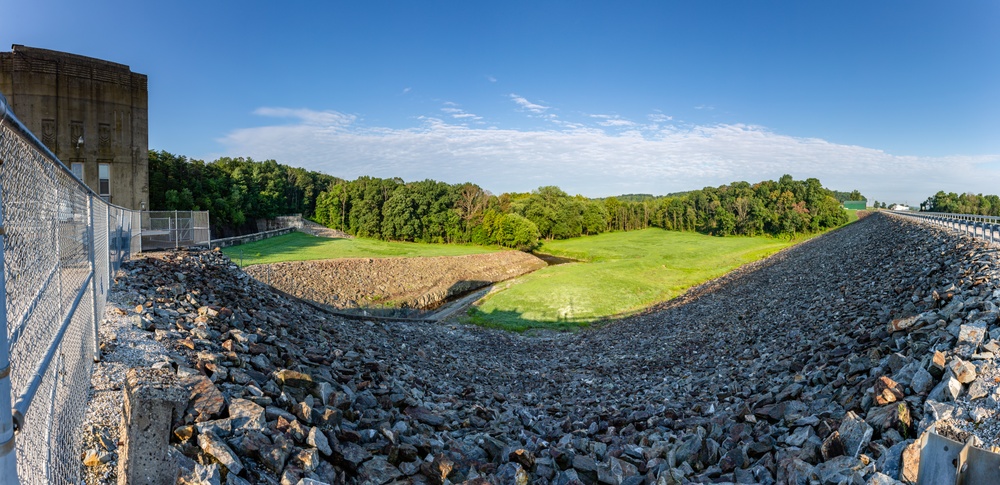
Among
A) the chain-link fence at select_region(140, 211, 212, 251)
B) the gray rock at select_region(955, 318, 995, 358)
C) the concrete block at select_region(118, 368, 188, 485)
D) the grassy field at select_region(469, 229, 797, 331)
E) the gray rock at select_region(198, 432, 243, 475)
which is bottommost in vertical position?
the grassy field at select_region(469, 229, 797, 331)

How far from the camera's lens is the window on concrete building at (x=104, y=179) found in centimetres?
2714

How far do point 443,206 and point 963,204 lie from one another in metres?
92.5

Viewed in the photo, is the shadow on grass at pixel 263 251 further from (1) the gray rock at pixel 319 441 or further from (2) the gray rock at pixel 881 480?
(2) the gray rock at pixel 881 480

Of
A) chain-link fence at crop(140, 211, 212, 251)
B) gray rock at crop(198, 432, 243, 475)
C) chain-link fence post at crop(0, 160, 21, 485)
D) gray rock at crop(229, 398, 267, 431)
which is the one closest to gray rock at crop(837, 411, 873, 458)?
gray rock at crop(198, 432, 243, 475)

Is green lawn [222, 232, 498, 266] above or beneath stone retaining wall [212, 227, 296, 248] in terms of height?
beneath

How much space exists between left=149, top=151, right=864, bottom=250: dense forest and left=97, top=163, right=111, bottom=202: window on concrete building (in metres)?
22.9

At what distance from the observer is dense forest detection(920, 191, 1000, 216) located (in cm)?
8225

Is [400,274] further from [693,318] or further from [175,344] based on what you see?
[175,344]

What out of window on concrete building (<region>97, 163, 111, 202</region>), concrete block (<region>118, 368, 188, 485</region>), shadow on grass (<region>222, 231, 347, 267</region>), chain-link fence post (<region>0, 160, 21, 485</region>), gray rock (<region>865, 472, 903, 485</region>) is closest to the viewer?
chain-link fence post (<region>0, 160, 21, 485</region>)

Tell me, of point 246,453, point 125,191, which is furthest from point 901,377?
point 125,191

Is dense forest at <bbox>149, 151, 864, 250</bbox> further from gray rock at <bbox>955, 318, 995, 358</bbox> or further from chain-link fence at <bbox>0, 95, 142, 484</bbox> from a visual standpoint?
gray rock at <bbox>955, 318, 995, 358</bbox>

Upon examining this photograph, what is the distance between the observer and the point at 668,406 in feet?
32.9

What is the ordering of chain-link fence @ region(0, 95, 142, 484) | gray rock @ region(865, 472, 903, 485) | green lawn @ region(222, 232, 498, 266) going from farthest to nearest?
1. green lawn @ region(222, 232, 498, 266)
2. gray rock @ region(865, 472, 903, 485)
3. chain-link fence @ region(0, 95, 142, 484)

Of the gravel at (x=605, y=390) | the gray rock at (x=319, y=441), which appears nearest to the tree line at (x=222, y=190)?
the gravel at (x=605, y=390)
